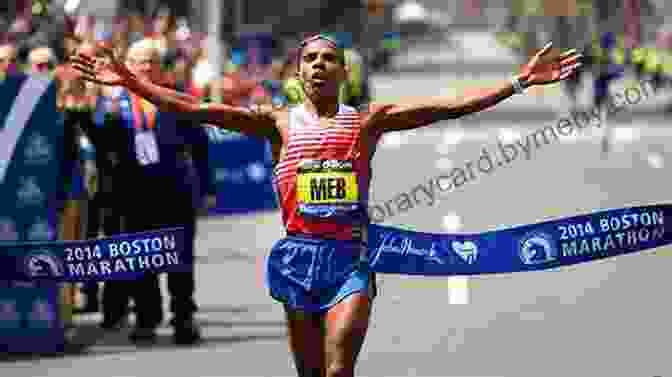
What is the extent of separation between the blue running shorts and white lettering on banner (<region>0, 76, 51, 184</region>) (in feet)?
14.4

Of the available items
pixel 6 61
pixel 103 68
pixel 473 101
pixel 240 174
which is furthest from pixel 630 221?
pixel 240 174

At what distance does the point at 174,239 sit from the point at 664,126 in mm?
30497

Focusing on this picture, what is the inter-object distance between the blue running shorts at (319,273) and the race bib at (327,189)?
13 centimetres

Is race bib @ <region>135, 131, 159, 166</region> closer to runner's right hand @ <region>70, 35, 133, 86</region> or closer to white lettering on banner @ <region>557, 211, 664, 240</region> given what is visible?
white lettering on banner @ <region>557, 211, 664, 240</region>

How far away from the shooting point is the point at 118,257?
9711 mm

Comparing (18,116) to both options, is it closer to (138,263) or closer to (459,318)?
(138,263)

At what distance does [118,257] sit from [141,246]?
0.12 m

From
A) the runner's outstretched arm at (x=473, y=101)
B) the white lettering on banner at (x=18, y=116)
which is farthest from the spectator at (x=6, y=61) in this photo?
the runner's outstretched arm at (x=473, y=101)

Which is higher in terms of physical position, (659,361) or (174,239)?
(174,239)

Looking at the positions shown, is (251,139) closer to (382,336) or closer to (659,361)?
(382,336)

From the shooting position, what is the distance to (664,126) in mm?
39312

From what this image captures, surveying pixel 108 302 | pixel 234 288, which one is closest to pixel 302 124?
pixel 108 302

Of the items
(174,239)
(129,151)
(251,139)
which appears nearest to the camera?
(174,239)

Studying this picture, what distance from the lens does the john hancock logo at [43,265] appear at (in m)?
9.95
